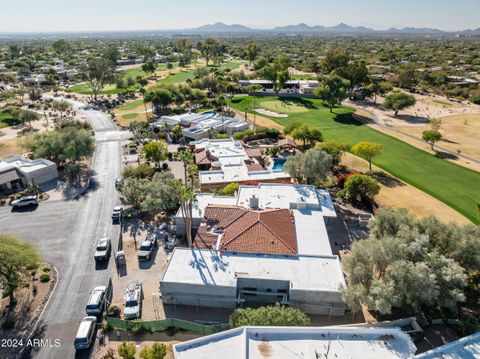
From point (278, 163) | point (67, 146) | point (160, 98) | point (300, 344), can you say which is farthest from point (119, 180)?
point (160, 98)

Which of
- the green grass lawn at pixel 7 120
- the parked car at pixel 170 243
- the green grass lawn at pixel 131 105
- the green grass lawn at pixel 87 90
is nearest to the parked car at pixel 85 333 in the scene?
the parked car at pixel 170 243

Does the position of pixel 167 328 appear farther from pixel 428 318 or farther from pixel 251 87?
pixel 251 87

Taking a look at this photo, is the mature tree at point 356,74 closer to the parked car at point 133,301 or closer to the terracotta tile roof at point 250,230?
the terracotta tile roof at point 250,230

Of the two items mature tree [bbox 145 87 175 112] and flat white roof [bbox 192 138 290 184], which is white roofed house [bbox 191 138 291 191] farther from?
mature tree [bbox 145 87 175 112]

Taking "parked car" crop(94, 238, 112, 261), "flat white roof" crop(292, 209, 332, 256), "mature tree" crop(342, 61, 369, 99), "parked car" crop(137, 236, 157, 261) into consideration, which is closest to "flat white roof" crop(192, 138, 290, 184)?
"flat white roof" crop(292, 209, 332, 256)

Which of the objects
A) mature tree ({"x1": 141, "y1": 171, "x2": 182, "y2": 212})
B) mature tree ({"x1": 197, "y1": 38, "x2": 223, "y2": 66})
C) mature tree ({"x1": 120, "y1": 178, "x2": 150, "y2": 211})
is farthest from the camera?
mature tree ({"x1": 197, "y1": 38, "x2": 223, "y2": 66})

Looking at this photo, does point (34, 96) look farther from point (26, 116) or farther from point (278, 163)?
point (278, 163)

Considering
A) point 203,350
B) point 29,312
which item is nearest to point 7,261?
point 29,312
